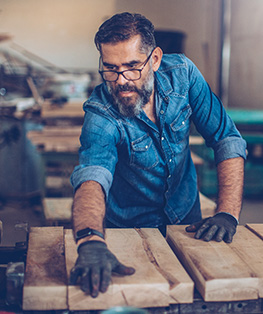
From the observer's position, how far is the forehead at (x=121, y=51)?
1.91 m

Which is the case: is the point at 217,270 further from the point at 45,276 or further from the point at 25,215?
the point at 25,215

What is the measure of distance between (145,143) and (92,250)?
82cm

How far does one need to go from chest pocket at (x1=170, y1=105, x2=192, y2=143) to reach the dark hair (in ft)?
1.29

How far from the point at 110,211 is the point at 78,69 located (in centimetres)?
595

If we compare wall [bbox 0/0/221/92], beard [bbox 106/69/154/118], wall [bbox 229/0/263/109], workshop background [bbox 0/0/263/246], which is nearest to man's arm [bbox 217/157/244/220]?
beard [bbox 106/69/154/118]

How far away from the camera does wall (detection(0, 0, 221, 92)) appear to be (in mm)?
7727

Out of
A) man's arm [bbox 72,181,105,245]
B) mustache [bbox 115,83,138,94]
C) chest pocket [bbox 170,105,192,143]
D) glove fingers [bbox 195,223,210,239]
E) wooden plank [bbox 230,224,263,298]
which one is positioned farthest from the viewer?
chest pocket [bbox 170,105,192,143]

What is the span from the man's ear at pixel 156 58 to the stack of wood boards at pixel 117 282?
90cm

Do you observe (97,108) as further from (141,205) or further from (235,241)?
(235,241)

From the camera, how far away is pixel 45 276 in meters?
1.45

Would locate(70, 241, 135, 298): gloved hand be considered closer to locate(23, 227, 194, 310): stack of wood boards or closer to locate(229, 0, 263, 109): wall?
locate(23, 227, 194, 310): stack of wood boards

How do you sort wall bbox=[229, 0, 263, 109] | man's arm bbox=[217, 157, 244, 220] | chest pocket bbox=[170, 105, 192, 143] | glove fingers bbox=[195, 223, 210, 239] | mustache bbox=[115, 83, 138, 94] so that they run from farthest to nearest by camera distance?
wall bbox=[229, 0, 263, 109] < chest pocket bbox=[170, 105, 192, 143] < man's arm bbox=[217, 157, 244, 220] < mustache bbox=[115, 83, 138, 94] < glove fingers bbox=[195, 223, 210, 239]

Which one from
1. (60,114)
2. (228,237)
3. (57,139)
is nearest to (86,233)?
(228,237)

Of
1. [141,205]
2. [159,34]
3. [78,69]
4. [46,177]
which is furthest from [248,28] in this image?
[141,205]
